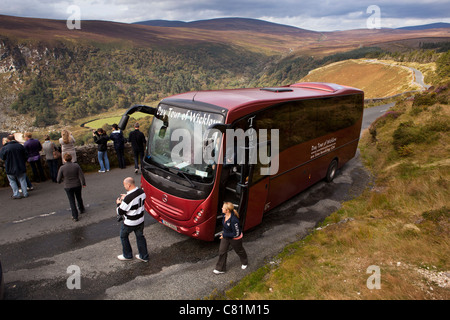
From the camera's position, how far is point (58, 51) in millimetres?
161000

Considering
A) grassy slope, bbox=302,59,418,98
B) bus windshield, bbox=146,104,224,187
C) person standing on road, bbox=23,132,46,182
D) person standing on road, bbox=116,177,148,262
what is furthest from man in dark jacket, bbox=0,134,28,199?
grassy slope, bbox=302,59,418,98

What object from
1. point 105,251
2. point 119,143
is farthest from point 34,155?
→ point 105,251

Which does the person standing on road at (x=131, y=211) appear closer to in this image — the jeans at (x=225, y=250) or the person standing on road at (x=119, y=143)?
the jeans at (x=225, y=250)

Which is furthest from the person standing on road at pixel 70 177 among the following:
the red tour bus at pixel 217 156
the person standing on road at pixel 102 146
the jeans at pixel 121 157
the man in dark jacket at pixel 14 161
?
the jeans at pixel 121 157

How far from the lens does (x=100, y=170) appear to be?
1242 cm

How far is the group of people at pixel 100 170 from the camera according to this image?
5.76 m

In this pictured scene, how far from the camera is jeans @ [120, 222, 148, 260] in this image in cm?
596

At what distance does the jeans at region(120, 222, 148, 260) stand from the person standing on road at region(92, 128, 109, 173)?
22.6 feet

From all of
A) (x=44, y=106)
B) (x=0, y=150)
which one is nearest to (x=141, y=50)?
(x=44, y=106)

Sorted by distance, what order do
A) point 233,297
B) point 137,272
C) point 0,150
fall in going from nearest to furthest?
point 233,297 < point 137,272 < point 0,150

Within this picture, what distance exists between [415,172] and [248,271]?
26.6 feet

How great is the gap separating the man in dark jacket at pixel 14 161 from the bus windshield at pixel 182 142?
484 cm
